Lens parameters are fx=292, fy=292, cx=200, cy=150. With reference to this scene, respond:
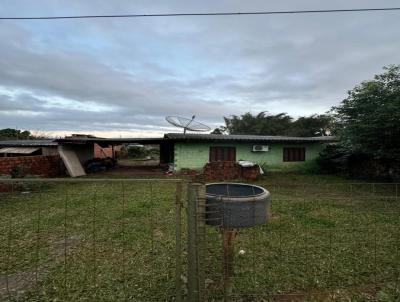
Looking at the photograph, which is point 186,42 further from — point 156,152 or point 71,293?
point 156,152

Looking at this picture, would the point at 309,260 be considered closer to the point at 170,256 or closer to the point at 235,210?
the point at 170,256

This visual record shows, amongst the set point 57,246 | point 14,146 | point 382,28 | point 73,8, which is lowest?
point 57,246

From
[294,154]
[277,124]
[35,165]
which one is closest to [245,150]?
[294,154]

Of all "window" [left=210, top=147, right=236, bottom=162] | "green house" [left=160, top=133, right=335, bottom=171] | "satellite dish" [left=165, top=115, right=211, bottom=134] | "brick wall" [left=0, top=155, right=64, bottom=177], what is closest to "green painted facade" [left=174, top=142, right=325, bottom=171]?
"green house" [left=160, top=133, right=335, bottom=171]

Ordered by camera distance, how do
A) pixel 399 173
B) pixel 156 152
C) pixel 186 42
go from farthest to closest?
pixel 156 152, pixel 399 173, pixel 186 42

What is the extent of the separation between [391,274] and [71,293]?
3425 millimetres

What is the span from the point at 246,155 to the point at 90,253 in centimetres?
1234

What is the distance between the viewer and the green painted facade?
1480cm

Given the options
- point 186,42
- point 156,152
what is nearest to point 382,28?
point 186,42

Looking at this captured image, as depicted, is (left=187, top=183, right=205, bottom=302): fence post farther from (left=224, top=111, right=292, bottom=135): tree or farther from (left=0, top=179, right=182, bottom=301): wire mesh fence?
(left=224, top=111, right=292, bottom=135): tree

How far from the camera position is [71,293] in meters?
2.84

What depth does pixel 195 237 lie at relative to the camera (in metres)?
2.18

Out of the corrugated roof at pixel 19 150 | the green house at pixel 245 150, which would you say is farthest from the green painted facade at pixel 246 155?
the corrugated roof at pixel 19 150

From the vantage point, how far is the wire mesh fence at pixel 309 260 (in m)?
2.84
